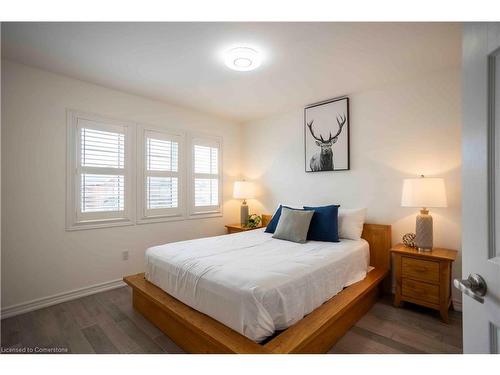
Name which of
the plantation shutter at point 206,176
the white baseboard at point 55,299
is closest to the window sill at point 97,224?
the white baseboard at point 55,299

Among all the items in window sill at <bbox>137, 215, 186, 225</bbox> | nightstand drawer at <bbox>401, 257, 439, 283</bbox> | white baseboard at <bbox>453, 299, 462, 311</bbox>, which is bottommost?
white baseboard at <bbox>453, 299, 462, 311</bbox>

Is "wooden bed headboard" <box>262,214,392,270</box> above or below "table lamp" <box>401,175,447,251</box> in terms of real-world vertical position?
below

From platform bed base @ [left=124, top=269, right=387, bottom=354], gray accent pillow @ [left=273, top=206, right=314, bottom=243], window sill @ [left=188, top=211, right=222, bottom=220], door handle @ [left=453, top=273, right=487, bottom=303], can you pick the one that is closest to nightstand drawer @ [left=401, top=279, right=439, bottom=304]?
platform bed base @ [left=124, top=269, right=387, bottom=354]

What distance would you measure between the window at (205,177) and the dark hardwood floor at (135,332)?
1.79m

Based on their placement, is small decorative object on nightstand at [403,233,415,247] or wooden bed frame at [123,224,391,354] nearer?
wooden bed frame at [123,224,391,354]

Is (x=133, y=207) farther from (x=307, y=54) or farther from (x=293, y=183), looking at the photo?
(x=307, y=54)

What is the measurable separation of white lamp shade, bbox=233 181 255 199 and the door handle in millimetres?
3367

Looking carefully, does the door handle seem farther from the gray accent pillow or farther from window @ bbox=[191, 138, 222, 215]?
window @ bbox=[191, 138, 222, 215]

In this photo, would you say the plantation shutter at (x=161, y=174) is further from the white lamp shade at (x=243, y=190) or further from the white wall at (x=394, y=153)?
the white wall at (x=394, y=153)

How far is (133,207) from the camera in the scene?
128 inches

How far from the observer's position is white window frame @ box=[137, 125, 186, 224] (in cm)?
329

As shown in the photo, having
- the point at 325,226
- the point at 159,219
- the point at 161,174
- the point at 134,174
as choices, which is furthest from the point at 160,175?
the point at 325,226
